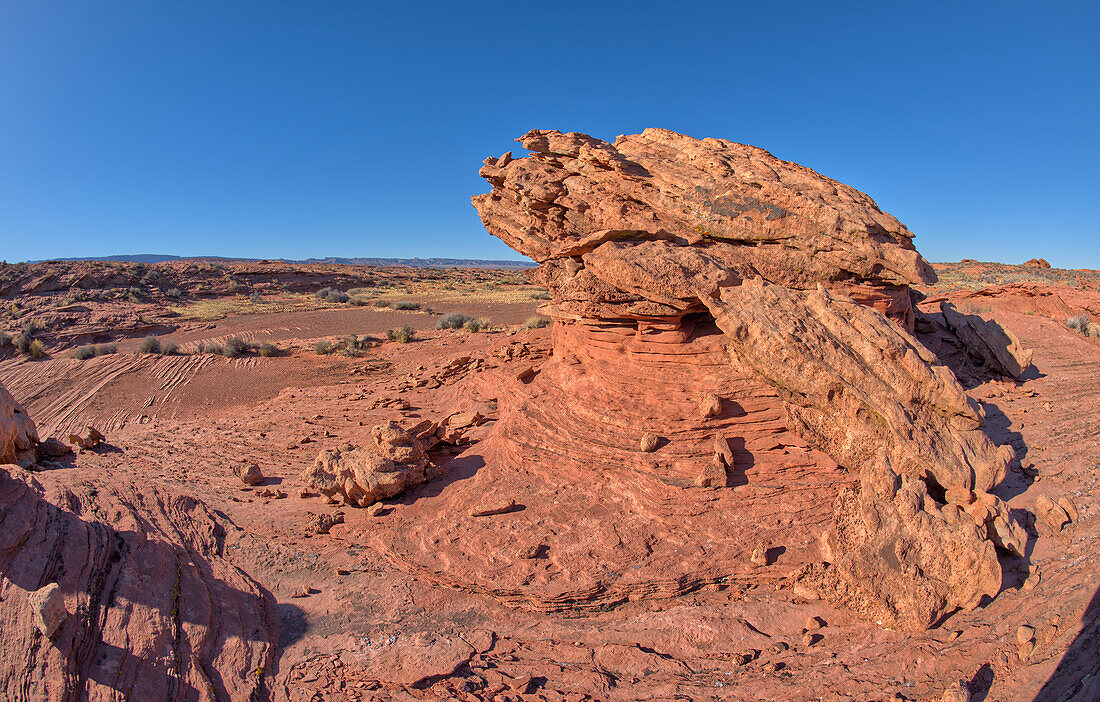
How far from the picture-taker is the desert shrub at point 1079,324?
559 inches

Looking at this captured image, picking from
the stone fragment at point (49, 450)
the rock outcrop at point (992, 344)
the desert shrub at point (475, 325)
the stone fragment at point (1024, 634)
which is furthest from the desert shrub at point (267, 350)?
the rock outcrop at point (992, 344)

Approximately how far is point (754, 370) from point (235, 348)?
2031cm

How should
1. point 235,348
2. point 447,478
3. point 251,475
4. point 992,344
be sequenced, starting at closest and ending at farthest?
point 447,478, point 251,475, point 992,344, point 235,348

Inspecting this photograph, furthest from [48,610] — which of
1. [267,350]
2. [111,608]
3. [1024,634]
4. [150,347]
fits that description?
[150,347]

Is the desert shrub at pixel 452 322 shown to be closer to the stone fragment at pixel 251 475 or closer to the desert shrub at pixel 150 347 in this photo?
the desert shrub at pixel 150 347

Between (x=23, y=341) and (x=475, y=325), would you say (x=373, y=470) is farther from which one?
(x=23, y=341)

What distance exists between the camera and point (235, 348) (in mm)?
20141

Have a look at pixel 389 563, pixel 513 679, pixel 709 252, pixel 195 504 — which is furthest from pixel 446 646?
pixel 709 252

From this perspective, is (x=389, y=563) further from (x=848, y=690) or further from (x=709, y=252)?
(x=709, y=252)

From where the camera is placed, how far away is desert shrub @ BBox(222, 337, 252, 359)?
1994cm

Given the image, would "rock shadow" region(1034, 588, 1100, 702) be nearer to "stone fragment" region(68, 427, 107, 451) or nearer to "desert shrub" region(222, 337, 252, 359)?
"stone fragment" region(68, 427, 107, 451)

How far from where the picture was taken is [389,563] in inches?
275

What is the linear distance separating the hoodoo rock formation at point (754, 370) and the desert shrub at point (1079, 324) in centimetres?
877

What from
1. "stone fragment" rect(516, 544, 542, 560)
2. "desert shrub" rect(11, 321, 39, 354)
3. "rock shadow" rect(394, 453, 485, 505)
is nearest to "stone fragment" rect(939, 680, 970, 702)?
"stone fragment" rect(516, 544, 542, 560)
